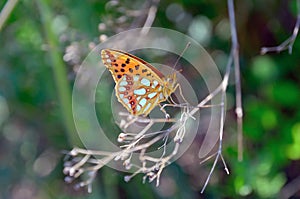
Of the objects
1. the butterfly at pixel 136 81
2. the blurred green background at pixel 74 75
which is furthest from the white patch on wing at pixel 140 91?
the blurred green background at pixel 74 75

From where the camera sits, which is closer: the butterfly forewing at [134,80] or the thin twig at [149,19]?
the butterfly forewing at [134,80]

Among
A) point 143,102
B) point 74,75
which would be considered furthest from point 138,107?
point 74,75

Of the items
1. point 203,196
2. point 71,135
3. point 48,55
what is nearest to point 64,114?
point 71,135

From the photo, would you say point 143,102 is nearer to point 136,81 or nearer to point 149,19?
point 136,81

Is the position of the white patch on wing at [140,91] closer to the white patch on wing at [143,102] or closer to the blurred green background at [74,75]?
the white patch on wing at [143,102]

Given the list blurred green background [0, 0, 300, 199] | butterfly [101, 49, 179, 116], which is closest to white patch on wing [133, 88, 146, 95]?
butterfly [101, 49, 179, 116]

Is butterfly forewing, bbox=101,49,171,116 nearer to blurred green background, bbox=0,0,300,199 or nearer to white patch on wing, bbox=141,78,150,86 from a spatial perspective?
white patch on wing, bbox=141,78,150,86
